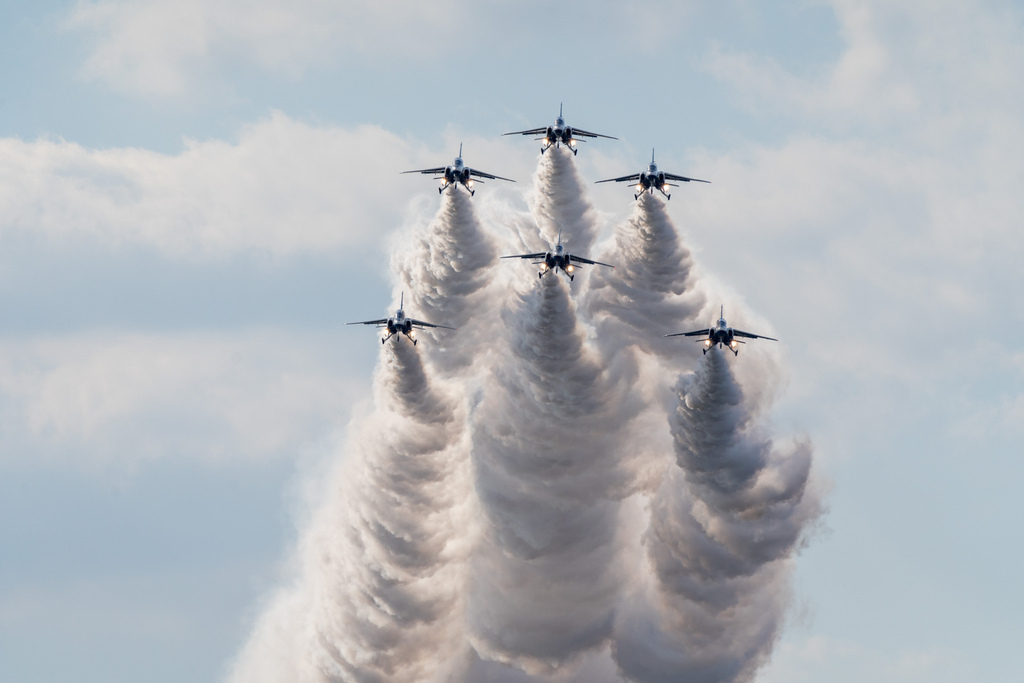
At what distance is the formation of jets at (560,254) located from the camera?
405ft

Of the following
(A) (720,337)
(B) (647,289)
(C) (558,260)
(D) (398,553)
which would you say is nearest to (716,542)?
(A) (720,337)

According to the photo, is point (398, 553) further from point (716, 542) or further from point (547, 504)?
point (716, 542)

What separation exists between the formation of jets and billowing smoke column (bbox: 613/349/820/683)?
7.31ft

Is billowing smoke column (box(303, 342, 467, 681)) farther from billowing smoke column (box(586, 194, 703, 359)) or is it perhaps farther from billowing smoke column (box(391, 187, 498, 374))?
billowing smoke column (box(586, 194, 703, 359))

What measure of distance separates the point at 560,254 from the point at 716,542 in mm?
28849

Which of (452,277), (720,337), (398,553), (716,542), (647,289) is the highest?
(452,277)

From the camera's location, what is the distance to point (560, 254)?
125 metres

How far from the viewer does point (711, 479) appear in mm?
126250

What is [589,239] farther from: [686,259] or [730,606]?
[730,606]

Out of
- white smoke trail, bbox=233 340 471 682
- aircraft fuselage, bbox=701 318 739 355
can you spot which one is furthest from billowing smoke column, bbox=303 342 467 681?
aircraft fuselage, bbox=701 318 739 355

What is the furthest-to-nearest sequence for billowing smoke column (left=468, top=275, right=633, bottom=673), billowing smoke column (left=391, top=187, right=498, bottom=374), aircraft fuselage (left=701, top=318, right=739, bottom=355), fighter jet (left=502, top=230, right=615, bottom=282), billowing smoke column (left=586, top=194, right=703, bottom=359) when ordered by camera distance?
billowing smoke column (left=391, top=187, right=498, bottom=374)
billowing smoke column (left=468, top=275, right=633, bottom=673)
billowing smoke column (left=586, top=194, right=703, bottom=359)
fighter jet (left=502, top=230, right=615, bottom=282)
aircraft fuselage (left=701, top=318, right=739, bottom=355)

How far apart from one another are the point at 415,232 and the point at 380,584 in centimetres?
3467

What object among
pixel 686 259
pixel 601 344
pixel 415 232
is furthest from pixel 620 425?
pixel 415 232

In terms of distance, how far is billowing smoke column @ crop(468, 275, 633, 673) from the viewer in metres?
136
